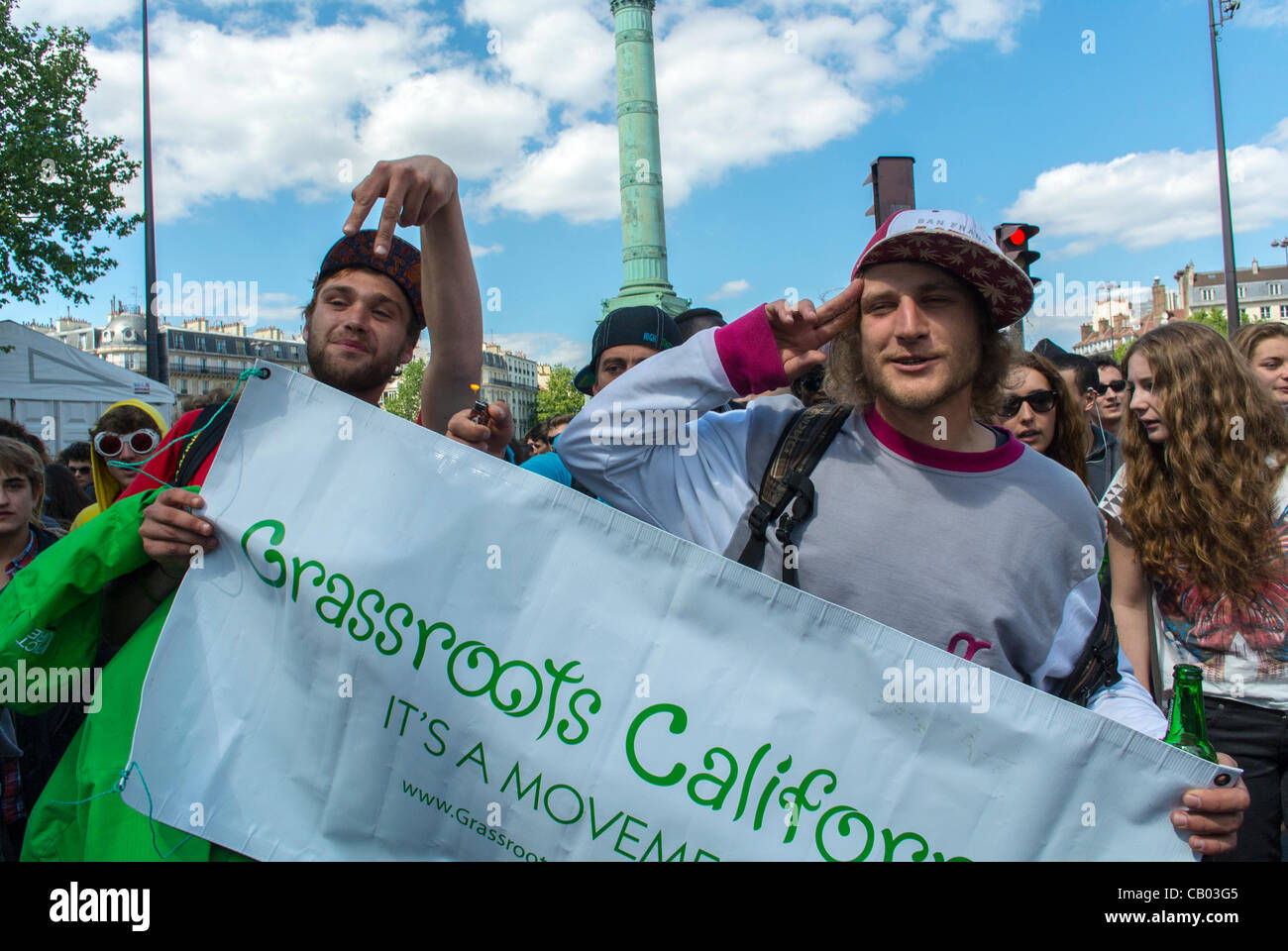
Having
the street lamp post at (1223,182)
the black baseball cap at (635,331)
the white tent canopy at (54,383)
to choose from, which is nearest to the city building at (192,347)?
the white tent canopy at (54,383)

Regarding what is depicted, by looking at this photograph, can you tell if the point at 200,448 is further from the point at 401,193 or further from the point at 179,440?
the point at 401,193

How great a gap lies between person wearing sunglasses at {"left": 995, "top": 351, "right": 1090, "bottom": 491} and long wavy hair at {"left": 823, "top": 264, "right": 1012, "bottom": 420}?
5.67ft

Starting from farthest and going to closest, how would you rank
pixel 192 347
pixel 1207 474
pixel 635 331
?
pixel 192 347
pixel 635 331
pixel 1207 474

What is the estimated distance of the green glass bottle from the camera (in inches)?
63.7

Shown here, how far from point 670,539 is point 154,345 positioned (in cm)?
1375

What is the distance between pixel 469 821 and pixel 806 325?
1.19m

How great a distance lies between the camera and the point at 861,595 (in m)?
1.75

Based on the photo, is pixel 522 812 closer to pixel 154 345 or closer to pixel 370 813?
pixel 370 813

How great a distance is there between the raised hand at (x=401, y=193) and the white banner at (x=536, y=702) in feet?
1.14

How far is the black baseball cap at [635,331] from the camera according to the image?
311 centimetres

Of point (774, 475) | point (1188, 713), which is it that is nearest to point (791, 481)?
point (774, 475)

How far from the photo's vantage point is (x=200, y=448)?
184 centimetres

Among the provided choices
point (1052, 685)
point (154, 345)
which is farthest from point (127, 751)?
point (154, 345)

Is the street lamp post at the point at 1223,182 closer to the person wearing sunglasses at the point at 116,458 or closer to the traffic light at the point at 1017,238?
the traffic light at the point at 1017,238
